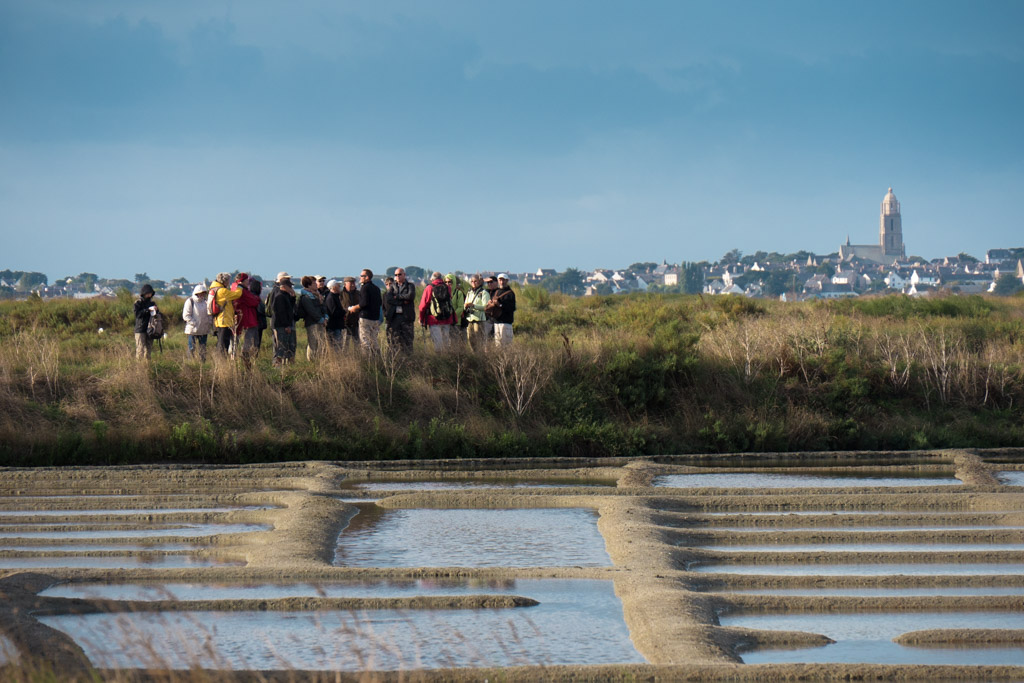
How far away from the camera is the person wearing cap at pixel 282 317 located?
1784 centimetres

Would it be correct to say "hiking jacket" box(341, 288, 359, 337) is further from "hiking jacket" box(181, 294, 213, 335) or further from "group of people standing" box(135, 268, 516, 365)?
"hiking jacket" box(181, 294, 213, 335)

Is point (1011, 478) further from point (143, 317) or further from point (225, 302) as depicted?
point (143, 317)

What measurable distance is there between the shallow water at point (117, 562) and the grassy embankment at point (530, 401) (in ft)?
21.4

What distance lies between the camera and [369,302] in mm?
18766

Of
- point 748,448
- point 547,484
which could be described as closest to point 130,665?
point 547,484

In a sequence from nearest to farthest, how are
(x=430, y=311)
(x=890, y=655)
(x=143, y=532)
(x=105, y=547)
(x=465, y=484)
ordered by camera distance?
(x=890, y=655) < (x=105, y=547) < (x=143, y=532) < (x=465, y=484) < (x=430, y=311)

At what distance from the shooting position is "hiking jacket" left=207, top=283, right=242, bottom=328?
17875 mm

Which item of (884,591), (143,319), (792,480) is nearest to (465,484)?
(792,480)

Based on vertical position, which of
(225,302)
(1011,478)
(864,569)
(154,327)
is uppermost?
(225,302)

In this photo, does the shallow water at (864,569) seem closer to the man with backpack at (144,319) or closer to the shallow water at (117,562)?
the shallow water at (117,562)

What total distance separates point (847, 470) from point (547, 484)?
4072 millimetres

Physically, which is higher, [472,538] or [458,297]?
[458,297]

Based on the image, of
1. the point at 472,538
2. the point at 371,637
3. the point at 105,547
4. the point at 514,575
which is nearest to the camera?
the point at 371,637

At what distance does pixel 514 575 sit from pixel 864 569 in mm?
2710
